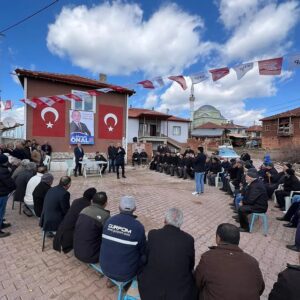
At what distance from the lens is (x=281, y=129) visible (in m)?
33.7

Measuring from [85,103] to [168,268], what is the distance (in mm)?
14075

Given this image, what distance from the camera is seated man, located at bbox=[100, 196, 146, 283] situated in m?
2.59

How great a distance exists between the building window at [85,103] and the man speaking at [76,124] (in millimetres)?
406

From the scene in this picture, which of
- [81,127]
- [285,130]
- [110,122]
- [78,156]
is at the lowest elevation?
[78,156]

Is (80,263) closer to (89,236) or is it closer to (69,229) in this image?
(69,229)

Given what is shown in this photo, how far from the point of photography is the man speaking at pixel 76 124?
14.4 meters

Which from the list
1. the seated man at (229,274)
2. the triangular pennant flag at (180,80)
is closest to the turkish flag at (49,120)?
the triangular pennant flag at (180,80)

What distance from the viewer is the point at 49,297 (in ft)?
9.23

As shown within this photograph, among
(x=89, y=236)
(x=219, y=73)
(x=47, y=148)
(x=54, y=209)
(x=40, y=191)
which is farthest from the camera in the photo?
(x=47, y=148)

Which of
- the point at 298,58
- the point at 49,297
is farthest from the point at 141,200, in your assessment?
the point at 298,58

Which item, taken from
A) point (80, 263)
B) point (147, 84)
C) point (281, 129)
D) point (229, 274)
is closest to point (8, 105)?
point (147, 84)

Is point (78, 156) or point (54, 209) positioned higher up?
point (78, 156)

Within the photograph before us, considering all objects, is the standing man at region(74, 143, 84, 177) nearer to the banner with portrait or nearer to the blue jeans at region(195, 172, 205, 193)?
the banner with portrait

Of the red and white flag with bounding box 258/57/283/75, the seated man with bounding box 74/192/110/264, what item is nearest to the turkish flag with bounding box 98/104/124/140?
the red and white flag with bounding box 258/57/283/75
